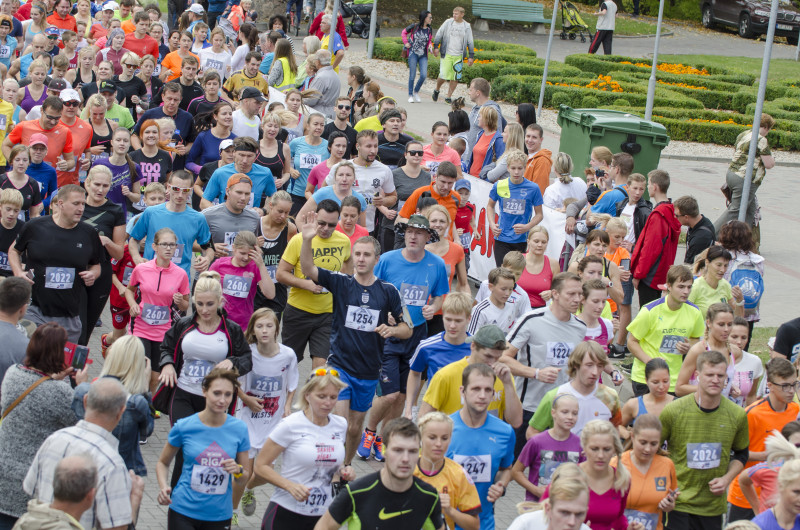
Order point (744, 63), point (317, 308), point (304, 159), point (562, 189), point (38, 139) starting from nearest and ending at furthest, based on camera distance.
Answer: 1. point (317, 308)
2. point (38, 139)
3. point (304, 159)
4. point (562, 189)
5. point (744, 63)

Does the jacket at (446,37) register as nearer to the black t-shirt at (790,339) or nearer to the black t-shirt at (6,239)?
A: the black t-shirt at (6,239)

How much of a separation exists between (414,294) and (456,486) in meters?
3.04

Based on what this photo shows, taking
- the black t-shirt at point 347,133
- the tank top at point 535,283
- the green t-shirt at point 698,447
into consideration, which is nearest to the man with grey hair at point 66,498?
the green t-shirt at point 698,447

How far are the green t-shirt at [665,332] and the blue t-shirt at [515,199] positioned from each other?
3304 millimetres

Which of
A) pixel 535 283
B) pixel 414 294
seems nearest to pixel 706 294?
pixel 535 283

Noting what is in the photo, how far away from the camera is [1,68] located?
15.6 m

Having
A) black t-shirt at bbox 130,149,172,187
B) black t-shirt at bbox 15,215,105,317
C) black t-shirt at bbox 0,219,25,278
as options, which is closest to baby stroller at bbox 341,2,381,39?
black t-shirt at bbox 130,149,172,187

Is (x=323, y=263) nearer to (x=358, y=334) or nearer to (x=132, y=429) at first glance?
(x=358, y=334)

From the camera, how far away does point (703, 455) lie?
24.5 feet

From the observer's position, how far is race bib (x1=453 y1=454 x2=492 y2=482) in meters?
6.77

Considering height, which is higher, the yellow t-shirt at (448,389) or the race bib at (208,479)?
the yellow t-shirt at (448,389)

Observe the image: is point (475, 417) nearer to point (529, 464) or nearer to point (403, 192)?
point (529, 464)

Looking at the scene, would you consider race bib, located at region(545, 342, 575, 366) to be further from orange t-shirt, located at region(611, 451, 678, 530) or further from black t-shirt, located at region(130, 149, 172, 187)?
black t-shirt, located at region(130, 149, 172, 187)

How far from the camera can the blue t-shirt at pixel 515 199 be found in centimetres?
1234
